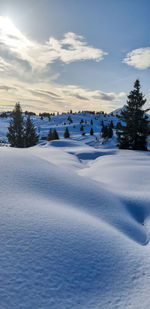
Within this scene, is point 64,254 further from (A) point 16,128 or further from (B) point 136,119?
(A) point 16,128

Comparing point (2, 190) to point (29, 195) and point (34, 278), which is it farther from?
point (34, 278)

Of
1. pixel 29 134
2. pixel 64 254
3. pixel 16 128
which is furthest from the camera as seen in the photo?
pixel 29 134

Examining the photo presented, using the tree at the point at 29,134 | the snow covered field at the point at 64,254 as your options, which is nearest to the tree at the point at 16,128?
the tree at the point at 29,134

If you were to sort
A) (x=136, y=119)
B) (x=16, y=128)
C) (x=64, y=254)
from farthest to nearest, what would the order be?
(x=16, y=128), (x=136, y=119), (x=64, y=254)

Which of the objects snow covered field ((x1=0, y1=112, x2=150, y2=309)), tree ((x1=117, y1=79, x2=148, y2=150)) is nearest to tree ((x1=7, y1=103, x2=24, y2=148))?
tree ((x1=117, y1=79, x2=148, y2=150))

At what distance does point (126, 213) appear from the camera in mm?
4789

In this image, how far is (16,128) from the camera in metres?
32.6

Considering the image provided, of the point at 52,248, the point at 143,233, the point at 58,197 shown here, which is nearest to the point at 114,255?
the point at 52,248

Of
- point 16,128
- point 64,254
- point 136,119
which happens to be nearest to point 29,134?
point 16,128

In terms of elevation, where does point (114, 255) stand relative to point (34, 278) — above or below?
below

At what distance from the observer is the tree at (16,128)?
32188 millimetres

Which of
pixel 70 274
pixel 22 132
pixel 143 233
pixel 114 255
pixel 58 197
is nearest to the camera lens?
pixel 70 274

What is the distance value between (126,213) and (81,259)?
2.80 m

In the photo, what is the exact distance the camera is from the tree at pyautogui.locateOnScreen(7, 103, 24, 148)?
32.2m
